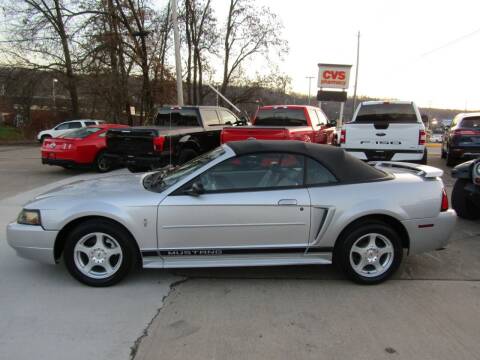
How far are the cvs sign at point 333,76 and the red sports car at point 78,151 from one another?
20909 millimetres

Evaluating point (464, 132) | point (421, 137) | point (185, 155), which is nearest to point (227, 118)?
point (185, 155)

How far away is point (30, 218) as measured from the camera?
12.7ft

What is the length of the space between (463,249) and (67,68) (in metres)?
26.8

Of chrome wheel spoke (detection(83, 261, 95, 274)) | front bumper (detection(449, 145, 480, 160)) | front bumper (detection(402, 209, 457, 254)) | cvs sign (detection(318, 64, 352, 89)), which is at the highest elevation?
cvs sign (detection(318, 64, 352, 89))

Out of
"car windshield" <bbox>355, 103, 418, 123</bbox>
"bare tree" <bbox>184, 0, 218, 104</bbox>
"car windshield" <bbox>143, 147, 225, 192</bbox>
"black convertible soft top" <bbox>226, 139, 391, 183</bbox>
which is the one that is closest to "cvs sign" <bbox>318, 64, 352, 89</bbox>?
"bare tree" <bbox>184, 0, 218, 104</bbox>

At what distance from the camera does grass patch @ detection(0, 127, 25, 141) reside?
29.6m

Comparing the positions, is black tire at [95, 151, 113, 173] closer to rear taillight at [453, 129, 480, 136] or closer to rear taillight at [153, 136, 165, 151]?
rear taillight at [153, 136, 165, 151]

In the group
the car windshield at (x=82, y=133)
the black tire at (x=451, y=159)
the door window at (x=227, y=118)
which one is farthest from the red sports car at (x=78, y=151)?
the black tire at (x=451, y=159)

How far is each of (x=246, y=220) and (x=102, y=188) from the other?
1508 mm

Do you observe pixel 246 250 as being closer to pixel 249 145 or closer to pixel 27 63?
pixel 249 145

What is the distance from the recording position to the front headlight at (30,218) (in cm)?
385

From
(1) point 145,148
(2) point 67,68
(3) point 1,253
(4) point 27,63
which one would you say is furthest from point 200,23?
(3) point 1,253

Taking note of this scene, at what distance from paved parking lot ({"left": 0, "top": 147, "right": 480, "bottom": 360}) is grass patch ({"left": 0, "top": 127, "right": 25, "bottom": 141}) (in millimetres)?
28967

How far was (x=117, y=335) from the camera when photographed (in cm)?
308
